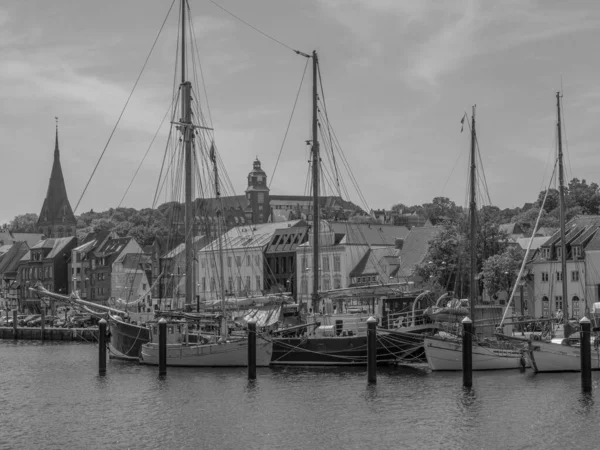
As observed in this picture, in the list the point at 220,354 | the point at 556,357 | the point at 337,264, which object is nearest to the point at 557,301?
the point at 337,264

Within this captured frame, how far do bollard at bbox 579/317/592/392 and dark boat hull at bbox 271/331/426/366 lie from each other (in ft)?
50.0

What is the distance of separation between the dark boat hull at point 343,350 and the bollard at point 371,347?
9501 mm

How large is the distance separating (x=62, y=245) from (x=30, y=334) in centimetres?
6259

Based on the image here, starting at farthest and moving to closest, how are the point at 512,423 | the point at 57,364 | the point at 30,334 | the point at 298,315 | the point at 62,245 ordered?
the point at 62,245 → the point at 30,334 → the point at 57,364 → the point at 298,315 → the point at 512,423

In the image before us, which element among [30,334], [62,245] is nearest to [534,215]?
[62,245]

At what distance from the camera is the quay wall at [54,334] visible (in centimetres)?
11912

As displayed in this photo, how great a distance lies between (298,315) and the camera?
77.1 m

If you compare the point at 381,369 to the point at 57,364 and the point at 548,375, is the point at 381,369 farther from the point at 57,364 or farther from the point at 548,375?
the point at 57,364

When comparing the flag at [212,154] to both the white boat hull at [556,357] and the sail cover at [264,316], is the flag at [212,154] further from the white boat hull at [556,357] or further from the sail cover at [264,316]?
the white boat hull at [556,357]

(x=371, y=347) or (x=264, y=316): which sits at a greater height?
(x=264, y=316)

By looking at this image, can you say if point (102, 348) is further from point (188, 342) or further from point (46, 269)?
point (46, 269)

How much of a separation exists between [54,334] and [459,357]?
70851 mm

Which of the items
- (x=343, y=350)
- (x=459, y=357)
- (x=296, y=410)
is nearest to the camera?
(x=296, y=410)

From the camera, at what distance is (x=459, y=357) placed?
66.4 meters
